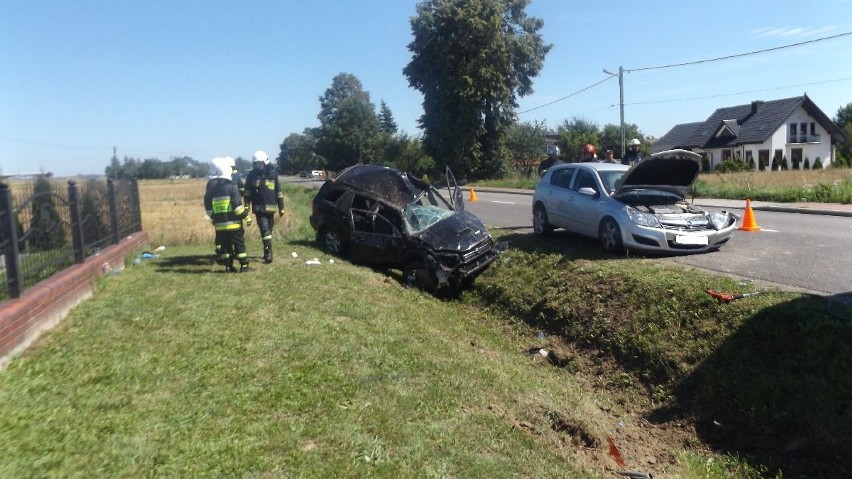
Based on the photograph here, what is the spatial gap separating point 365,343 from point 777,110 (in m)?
59.3

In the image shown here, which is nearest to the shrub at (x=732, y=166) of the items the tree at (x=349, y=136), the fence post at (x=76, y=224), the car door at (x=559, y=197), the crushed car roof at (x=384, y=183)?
the tree at (x=349, y=136)

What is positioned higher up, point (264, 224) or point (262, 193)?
point (262, 193)

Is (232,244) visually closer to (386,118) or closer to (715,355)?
(715,355)

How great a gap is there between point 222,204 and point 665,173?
685 cm

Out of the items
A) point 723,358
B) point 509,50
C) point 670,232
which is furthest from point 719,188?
point 509,50

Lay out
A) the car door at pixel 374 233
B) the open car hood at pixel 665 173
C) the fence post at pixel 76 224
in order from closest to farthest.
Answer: the fence post at pixel 76 224, the open car hood at pixel 665 173, the car door at pixel 374 233

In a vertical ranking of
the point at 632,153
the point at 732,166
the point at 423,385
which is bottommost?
the point at 423,385

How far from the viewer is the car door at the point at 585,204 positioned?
1130 centimetres

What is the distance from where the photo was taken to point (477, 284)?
38.6 feet

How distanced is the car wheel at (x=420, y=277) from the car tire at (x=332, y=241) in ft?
7.64

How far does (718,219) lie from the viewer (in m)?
10.7

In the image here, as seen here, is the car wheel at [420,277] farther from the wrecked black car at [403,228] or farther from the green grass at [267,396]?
the green grass at [267,396]

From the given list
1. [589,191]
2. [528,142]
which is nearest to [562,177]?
[589,191]

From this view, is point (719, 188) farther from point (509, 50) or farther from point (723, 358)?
point (509, 50)
